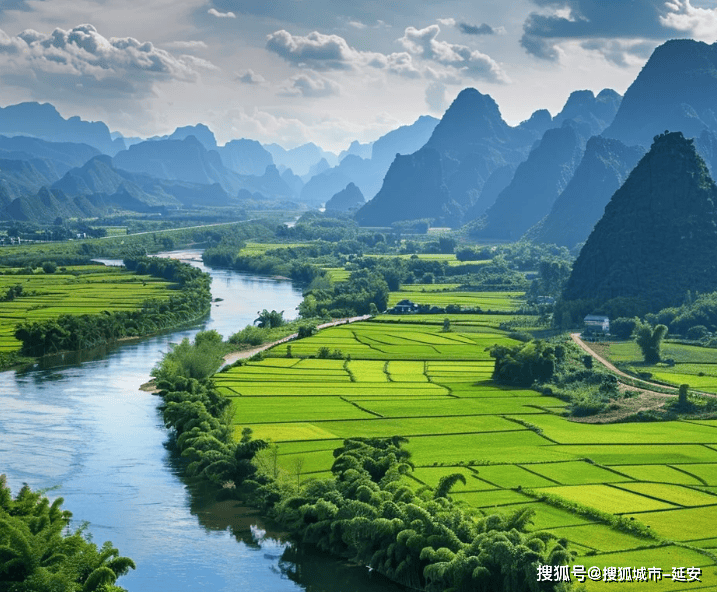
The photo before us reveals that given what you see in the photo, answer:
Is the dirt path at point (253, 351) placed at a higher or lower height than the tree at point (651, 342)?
lower

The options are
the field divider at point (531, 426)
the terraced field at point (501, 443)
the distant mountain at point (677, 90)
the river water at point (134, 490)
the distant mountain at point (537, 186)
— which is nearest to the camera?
the river water at point (134, 490)

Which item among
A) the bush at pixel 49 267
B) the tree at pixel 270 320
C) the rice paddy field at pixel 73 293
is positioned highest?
the bush at pixel 49 267

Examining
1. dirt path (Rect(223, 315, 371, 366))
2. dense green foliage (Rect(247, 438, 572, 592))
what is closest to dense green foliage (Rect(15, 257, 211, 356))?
dirt path (Rect(223, 315, 371, 366))

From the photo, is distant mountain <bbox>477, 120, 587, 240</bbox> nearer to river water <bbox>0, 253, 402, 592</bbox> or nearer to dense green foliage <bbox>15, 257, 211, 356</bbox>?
dense green foliage <bbox>15, 257, 211, 356</bbox>

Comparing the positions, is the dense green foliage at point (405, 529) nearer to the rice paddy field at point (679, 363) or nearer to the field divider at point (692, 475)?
the field divider at point (692, 475)

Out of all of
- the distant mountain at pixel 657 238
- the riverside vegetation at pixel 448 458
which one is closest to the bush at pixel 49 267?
the riverside vegetation at pixel 448 458

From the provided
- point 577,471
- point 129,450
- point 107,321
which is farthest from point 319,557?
point 107,321

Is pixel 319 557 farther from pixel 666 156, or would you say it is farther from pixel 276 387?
pixel 666 156

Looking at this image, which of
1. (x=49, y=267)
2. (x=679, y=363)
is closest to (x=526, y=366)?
(x=679, y=363)
